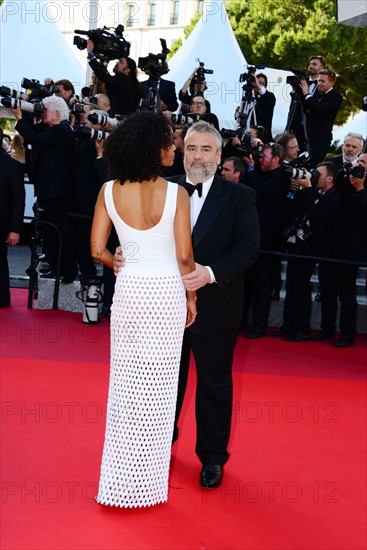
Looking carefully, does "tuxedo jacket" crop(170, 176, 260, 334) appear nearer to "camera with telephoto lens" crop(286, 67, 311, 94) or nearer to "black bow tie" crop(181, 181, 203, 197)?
"black bow tie" crop(181, 181, 203, 197)

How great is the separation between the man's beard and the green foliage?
23.3 meters

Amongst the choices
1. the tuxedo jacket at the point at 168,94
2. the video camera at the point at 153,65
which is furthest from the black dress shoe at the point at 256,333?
the tuxedo jacket at the point at 168,94

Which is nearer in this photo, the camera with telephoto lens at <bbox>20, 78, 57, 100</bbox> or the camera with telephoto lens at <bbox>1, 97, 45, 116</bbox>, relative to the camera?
the camera with telephoto lens at <bbox>1, 97, 45, 116</bbox>

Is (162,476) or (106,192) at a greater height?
(106,192)

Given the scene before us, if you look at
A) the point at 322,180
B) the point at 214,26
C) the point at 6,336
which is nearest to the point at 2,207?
the point at 6,336

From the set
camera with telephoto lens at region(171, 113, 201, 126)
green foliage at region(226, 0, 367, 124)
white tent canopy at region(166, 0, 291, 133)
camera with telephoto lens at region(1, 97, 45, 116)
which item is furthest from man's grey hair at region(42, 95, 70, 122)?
green foliage at region(226, 0, 367, 124)

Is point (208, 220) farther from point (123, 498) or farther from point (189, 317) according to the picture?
point (123, 498)

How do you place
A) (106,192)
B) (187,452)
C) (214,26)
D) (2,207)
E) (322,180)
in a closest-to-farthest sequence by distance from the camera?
(106,192) → (187,452) → (322,180) → (2,207) → (214,26)

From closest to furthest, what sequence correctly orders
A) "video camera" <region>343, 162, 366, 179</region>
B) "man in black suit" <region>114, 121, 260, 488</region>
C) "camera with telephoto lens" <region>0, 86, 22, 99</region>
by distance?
"man in black suit" <region>114, 121, 260, 488</region>
"video camera" <region>343, 162, 366, 179</region>
"camera with telephoto lens" <region>0, 86, 22, 99</region>

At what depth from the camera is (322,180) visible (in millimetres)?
7918

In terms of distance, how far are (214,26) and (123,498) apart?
1267 cm

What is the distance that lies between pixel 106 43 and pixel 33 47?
4806 mm

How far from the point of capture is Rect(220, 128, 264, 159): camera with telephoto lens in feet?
24.7

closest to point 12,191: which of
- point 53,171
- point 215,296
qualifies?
point 53,171
